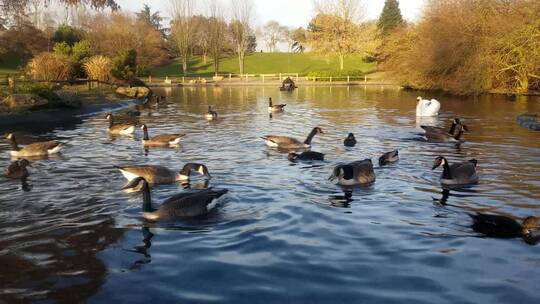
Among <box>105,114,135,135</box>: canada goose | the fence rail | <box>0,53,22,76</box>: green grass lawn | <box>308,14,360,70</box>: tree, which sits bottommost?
<box>105,114,135,135</box>: canada goose

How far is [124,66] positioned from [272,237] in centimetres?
4659

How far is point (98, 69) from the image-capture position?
154 ft

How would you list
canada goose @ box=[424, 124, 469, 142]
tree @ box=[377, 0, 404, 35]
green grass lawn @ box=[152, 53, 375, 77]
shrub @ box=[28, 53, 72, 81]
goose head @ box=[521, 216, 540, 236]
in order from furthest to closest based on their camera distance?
tree @ box=[377, 0, 404, 35] < green grass lawn @ box=[152, 53, 375, 77] < shrub @ box=[28, 53, 72, 81] < canada goose @ box=[424, 124, 469, 142] < goose head @ box=[521, 216, 540, 236]

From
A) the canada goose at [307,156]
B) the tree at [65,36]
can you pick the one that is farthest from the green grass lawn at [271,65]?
the canada goose at [307,156]

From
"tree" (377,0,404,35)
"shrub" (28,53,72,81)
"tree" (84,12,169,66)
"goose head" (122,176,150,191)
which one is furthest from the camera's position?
"tree" (377,0,404,35)

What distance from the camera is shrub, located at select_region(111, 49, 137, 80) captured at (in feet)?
164

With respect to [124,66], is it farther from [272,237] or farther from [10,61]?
[272,237]

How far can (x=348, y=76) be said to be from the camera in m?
73.8

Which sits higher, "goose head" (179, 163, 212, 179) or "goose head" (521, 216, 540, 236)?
"goose head" (179, 163, 212, 179)

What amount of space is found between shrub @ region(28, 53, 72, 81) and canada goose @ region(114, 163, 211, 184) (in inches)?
1243

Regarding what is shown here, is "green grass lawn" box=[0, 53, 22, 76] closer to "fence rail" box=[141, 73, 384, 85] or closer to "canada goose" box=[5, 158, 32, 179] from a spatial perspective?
"fence rail" box=[141, 73, 384, 85]

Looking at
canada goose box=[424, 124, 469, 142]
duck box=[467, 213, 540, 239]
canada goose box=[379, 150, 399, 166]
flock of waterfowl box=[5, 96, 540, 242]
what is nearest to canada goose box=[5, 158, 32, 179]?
flock of waterfowl box=[5, 96, 540, 242]

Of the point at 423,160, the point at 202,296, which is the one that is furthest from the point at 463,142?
the point at 202,296

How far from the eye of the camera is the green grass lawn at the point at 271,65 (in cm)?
9931
